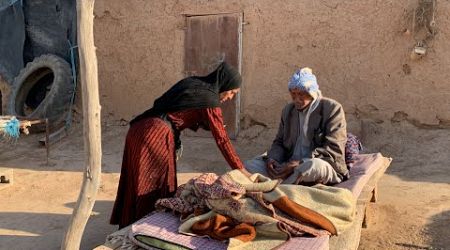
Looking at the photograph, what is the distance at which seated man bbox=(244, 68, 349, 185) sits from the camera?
13.2 ft

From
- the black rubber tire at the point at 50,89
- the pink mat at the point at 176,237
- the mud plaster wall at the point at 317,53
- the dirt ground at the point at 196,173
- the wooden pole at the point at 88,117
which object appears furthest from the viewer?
the black rubber tire at the point at 50,89

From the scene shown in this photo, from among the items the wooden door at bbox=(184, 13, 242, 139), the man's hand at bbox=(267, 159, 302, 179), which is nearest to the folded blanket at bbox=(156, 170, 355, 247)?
the man's hand at bbox=(267, 159, 302, 179)

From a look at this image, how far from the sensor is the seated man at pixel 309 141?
4012 millimetres

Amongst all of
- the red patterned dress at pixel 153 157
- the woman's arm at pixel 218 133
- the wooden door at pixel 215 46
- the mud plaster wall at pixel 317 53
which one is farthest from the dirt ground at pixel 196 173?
the woman's arm at pixel 218 133

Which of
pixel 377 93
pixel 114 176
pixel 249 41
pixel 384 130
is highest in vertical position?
pixel 249 41

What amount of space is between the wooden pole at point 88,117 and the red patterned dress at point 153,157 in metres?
0.44

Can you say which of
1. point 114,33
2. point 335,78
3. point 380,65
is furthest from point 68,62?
point 380,65

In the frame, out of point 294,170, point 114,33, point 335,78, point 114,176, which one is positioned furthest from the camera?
point 114,33

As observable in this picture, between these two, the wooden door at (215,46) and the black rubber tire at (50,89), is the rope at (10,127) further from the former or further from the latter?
the wooden door at (215,46)

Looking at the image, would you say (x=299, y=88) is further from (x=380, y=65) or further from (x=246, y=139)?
(x=246, y=139)

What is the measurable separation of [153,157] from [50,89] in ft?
20.5

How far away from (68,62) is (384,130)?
18.9 ft

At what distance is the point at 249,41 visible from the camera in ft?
24.3

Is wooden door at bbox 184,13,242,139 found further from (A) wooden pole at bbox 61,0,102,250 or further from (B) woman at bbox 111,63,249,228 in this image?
(A) wooden pole at bbox 61,0,102,250
